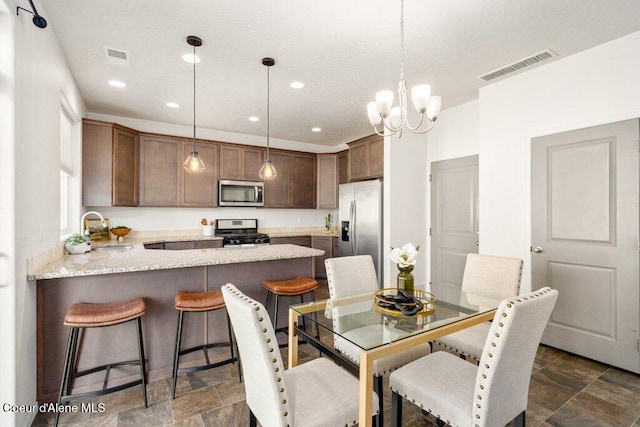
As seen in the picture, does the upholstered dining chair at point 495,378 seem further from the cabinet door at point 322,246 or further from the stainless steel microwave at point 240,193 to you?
the stainless steel microwave at point 240,193

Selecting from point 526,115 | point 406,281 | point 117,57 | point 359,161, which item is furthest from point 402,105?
point 359,161

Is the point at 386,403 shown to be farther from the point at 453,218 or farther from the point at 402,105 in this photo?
the point at 453,218

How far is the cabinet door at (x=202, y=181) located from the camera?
4.64m

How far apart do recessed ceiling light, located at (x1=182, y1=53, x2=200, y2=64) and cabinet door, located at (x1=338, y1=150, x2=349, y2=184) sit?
3125mm

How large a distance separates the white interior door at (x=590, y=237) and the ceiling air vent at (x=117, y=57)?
3923 millimetres

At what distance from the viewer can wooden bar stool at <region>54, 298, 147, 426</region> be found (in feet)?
6.07

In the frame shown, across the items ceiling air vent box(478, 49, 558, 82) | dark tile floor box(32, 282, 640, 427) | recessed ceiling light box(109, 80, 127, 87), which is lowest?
dark tile floor box(32, 282, 640, 427)

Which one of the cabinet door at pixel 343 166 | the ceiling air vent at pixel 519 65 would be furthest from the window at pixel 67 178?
the ceiling air vent at pixel 519 65

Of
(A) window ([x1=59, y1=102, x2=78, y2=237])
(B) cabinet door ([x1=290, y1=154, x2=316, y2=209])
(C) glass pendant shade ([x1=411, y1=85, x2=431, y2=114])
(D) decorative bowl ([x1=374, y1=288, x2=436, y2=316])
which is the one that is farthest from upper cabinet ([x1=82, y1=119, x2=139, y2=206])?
(C) glass pendant shade ([x1=411, y1=85, x2=431, y2=114])

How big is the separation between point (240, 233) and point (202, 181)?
1.08 metres

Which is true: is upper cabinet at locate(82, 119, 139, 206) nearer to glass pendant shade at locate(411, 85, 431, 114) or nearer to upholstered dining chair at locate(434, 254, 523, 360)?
glass pendant shade at locate(411, 85, 431, 114)

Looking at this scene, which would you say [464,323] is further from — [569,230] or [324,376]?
[569,230]

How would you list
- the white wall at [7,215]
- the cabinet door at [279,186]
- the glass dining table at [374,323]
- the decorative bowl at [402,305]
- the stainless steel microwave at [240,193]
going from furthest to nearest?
the cabinet door at [279,186], the stainless steel microwave at [240,193], the decorative bowl at [402,305], the white wall at [7,215], the glass dining table at [374,323]

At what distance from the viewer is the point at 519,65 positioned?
2.90m
